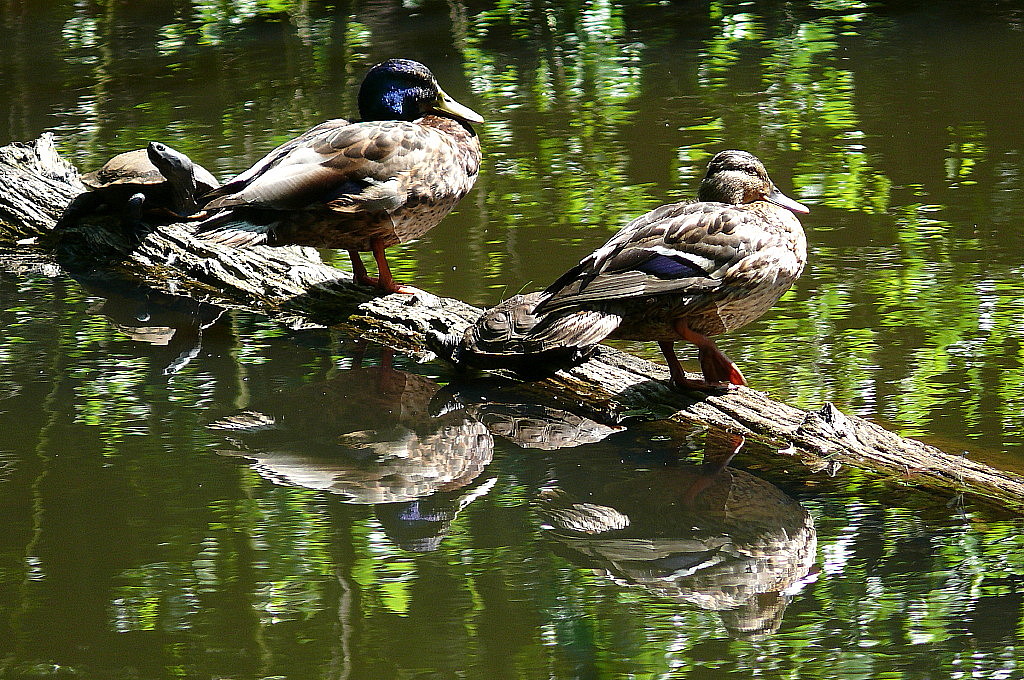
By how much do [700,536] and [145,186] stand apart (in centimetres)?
411

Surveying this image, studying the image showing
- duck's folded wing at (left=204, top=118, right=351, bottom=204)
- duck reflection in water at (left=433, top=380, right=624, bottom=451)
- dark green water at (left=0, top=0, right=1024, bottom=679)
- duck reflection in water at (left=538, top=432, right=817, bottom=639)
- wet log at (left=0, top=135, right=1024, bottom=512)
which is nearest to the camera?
dark green water at (left=0, top=0, right=1024, bottom=679)

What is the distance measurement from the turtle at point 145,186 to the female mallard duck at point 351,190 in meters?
1.05

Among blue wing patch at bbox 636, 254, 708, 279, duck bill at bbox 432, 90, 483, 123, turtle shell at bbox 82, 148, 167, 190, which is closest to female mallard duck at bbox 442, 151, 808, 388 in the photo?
blue wing patch at bbox 636, 254, 708, 279

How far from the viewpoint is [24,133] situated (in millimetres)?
9828

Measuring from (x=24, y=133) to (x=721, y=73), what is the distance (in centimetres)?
596

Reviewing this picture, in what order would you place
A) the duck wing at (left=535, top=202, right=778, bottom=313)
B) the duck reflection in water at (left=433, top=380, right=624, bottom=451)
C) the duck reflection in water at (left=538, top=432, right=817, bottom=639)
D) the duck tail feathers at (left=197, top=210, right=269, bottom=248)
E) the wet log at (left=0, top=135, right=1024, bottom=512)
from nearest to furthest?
1. the duck reflection in water at (left=538, top=432, right=817, bottom=639)
2. the wet log at (left=0, top=135, right=1024, bottom=512)
3. the duck wing at (left=535, top=202, right=778, bottom=313)
4. the duck reflection in water at (left=433, top=380, right=624, bottom=451)
5. the duck tail feathers at (left=197, top=210, right=269, bottom=248)

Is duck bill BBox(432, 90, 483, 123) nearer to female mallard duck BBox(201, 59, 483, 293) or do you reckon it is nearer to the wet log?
female mallard duck BBox(201, 59, 483, 293)

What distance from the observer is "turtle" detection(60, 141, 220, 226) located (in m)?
6.47

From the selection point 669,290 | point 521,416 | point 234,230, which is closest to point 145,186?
point 234,230

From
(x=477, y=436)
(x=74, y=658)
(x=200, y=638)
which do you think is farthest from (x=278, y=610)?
(x=477, y=436)

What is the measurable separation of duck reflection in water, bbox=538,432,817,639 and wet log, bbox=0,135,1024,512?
0.24m

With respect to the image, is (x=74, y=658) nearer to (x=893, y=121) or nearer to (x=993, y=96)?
(x=893, y=121)

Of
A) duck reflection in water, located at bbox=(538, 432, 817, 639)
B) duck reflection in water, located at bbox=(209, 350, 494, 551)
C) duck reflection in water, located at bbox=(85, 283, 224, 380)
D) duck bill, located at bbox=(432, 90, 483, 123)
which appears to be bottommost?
duck reflection in water, located at bbox=(85, 283, 224, 380)

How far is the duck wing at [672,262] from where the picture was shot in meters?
4.35
